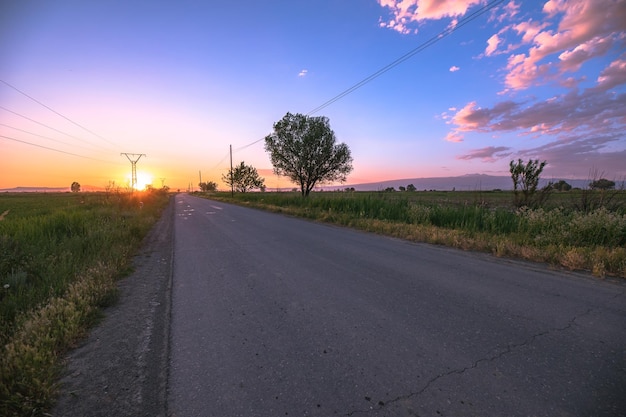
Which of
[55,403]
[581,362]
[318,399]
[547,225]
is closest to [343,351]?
[318,399]

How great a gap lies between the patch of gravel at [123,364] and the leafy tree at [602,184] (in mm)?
13412

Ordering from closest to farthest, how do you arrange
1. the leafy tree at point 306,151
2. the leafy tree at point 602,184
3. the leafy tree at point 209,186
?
the leafy tree at point 602,184 → the leafy tree at point 306,151 → the leafy tree at point 209,186

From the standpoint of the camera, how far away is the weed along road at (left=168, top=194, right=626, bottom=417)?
2324 mm

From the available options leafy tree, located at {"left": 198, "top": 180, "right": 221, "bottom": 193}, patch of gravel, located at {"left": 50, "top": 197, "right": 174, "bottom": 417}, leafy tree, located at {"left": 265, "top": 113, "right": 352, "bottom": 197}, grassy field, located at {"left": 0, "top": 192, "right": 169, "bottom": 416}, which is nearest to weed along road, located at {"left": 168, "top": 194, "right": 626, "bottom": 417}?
patch of gravel, located at {"left": 50, "top": 197, "right": 174, "bottom": 417}

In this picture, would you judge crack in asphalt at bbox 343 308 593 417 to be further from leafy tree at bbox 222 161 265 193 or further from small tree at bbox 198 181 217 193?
small tree at bbox 198 181 217 193

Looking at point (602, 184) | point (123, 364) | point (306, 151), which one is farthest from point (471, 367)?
point (306, 151)

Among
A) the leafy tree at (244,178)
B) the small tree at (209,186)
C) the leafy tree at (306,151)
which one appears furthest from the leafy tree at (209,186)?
the leafy tree at (306,151)

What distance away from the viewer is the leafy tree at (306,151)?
34.3 meters

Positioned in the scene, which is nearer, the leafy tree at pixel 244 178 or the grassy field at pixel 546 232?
the grassy field at pixel 546 232

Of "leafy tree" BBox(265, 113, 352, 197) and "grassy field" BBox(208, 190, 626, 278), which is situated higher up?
"leafy tree" BBox(265, 113, 352, 197)

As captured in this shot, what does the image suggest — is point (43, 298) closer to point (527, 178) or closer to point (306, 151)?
point (527, 178)

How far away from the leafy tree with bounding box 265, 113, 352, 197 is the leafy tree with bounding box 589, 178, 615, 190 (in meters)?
26.4

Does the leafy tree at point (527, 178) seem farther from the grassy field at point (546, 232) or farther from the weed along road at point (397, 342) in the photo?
the weed along road at point (397, 342)

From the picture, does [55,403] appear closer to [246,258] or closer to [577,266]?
[246,258]
